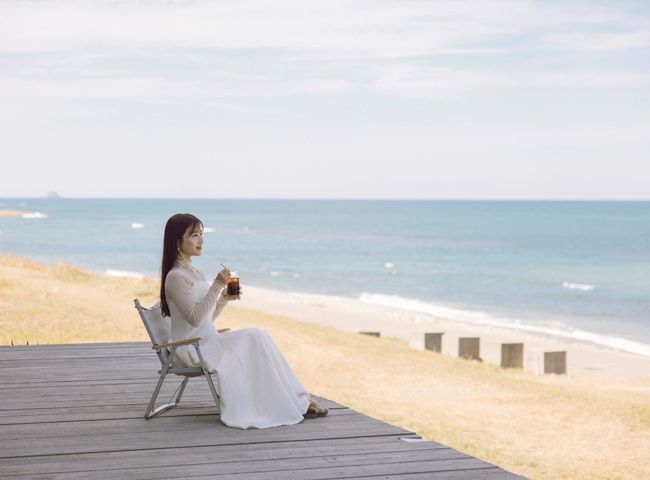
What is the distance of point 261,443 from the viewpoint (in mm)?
4020

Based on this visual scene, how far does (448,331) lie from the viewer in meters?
19.3

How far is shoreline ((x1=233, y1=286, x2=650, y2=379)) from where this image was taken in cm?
1450

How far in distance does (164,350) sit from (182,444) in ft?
2.74

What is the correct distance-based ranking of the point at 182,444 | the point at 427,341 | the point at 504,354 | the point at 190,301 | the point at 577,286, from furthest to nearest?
the point at 577,286, the point at 427,341, the point at 504,354, the point at 190,301, the point at 182,444

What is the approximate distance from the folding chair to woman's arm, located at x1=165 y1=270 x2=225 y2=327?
143mm

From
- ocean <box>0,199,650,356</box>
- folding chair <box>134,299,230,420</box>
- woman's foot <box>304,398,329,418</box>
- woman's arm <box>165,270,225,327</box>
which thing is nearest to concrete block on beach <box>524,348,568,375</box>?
ocean <box>0,199,650,356</box>

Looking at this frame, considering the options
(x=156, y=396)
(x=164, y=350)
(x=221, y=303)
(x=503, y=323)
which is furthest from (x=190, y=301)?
(x=503, y=323)

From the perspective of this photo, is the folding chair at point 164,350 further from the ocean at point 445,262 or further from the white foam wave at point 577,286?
the white foam wave at point 577,286

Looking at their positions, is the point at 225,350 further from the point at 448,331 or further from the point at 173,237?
the point at 448,331

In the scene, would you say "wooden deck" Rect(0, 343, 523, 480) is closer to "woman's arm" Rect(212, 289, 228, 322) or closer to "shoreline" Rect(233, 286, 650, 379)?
"woman's arm" Rect(212, 289, 228, 322)

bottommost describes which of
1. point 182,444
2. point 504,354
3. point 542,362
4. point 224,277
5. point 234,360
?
point 542,362
